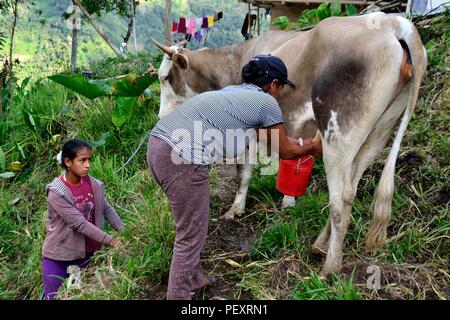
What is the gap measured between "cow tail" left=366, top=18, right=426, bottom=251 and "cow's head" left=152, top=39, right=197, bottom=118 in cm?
265

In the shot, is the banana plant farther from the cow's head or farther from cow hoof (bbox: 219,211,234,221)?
cow hoof (bbox: 219,211,234,221)

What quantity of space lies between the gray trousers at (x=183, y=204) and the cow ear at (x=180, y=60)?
7.96 feet

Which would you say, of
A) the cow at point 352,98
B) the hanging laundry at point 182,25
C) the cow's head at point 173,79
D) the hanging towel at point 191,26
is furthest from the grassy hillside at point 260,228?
the hanging towel at point 191,26

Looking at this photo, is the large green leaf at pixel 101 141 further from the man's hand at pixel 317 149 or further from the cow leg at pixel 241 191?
the man's hand at pixel 317 149

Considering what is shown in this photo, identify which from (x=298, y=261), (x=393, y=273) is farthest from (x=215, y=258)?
(x=393, y=273)

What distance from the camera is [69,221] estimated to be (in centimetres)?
364

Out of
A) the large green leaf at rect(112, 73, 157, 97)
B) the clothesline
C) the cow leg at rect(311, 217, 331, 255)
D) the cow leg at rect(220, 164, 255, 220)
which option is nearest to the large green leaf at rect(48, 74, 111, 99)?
the large green leaf at rect(112, 73, 157, 97)

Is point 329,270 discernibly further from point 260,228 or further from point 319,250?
point 260,228

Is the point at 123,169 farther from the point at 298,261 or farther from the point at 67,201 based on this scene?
the point at 298,261

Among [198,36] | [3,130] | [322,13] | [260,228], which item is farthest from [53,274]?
[198,36]

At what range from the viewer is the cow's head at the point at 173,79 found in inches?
215

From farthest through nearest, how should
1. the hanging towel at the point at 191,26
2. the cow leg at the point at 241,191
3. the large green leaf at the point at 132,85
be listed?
the hanging towel at the point at 191,26 → the large green leaf at the point at 132,85 → the cow leg at the point at 241,191

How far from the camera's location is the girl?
3654mm

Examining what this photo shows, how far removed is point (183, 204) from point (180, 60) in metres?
2.70
